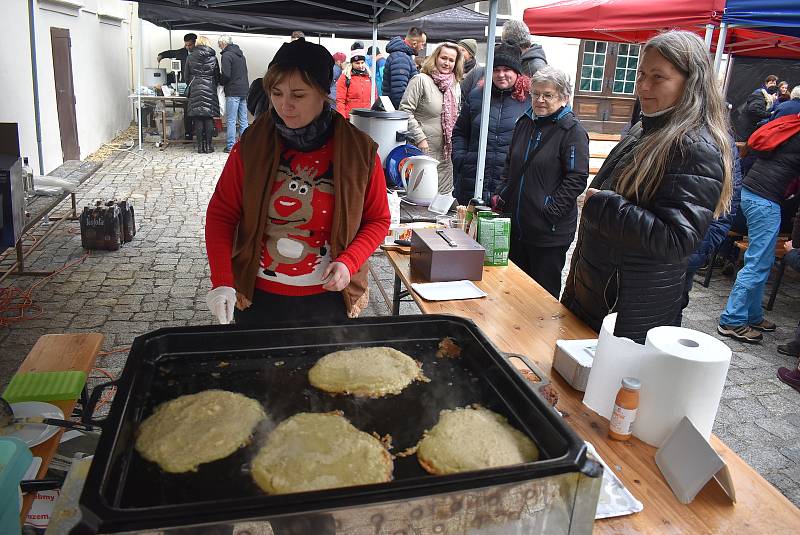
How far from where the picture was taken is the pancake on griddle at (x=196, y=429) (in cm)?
133

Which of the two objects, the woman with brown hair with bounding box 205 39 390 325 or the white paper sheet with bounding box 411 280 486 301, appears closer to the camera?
the woman with brown hair with bounding box 205 39 390 325

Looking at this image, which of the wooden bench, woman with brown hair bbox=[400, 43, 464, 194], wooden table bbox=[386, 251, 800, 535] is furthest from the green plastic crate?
the wooden bench

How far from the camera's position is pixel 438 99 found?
19.9ft

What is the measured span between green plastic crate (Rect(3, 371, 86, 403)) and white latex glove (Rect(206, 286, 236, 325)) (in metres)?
0.62

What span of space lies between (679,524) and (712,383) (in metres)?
0.36

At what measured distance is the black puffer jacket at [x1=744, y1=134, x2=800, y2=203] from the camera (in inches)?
192

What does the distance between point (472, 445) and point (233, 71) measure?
485 inches

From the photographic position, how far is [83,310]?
4.79 metres

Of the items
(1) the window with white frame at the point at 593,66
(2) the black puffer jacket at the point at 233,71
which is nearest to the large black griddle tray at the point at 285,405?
(2) the black puffer jacket at the point at 233,71

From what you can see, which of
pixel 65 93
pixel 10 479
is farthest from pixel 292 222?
pixel 65 93

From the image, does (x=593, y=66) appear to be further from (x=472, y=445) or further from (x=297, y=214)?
(x=472, y=445)

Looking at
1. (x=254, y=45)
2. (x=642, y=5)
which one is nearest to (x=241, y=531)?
(x=642, y=5)

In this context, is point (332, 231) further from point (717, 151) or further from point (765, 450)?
point (765, 450)

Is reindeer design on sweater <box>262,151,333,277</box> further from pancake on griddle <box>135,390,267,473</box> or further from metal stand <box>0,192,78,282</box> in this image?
metal stand <box>0,192,78,282</box>
